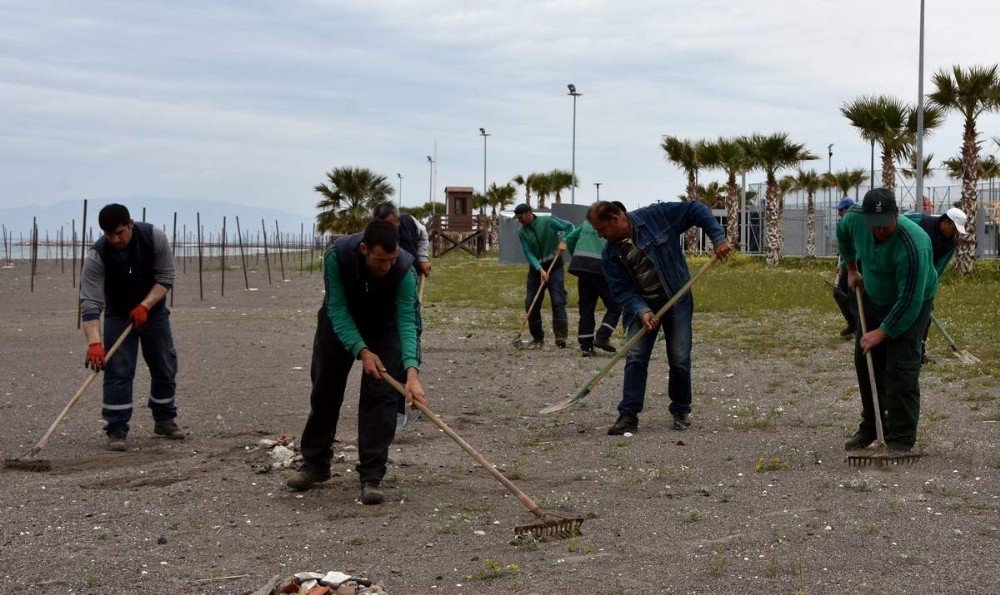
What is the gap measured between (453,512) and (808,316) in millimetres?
13747

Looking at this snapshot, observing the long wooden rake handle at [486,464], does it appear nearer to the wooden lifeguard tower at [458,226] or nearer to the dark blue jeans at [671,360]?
the dark blue jeans at [671,360]

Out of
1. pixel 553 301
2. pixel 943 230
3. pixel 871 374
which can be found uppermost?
pixel 943 230

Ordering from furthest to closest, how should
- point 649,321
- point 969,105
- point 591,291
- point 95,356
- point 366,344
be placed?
1. point 969,105
2. point 591,291
3. point 649,321
4. point 95,356
5. point 366,344

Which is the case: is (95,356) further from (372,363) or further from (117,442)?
(372,363)

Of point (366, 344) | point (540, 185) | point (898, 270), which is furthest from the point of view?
point (540, 185)

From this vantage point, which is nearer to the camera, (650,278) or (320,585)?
(320,585)

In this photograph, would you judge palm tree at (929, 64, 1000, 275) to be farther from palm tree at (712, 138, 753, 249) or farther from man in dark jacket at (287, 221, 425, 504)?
man in dark jacket at (287, 221, 425, 504)

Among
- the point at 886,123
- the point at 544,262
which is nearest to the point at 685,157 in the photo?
the point at 886,123

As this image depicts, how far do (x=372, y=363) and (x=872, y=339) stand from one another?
3066 mm

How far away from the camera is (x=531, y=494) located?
670 cm

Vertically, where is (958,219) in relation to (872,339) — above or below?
above

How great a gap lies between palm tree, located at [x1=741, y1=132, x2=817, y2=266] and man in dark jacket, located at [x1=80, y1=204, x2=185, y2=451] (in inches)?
1495

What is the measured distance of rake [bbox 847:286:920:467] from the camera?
7078 millimetres

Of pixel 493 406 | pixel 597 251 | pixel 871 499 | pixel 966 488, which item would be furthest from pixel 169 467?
pixel 597 251
